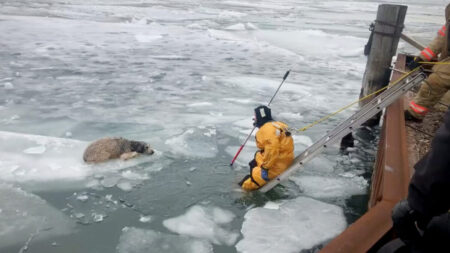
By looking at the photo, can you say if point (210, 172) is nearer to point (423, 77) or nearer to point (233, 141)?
point (233, 141)

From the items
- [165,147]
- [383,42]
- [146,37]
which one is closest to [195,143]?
[165,147]

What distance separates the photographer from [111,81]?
8258 mm

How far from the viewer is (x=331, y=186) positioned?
4387 mm

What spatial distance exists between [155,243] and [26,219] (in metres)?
1.33

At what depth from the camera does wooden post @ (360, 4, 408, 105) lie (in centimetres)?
551

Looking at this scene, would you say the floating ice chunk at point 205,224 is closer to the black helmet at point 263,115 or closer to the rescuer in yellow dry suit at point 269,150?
the rescuer in yellow dry suit at point 269,150

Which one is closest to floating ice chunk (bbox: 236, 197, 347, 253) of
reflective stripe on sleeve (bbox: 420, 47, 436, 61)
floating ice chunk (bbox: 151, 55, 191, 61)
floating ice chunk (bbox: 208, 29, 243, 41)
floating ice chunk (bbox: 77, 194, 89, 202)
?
floating ice chunk (bbox: 77, 194, 89, 202)

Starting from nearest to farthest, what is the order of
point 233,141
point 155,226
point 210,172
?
point 155,226 → point 210,172 → point 233,141

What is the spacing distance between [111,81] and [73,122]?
2461mm

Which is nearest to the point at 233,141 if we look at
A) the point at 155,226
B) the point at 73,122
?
the point at 155,226

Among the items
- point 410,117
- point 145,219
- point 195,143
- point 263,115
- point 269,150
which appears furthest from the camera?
point 195,143

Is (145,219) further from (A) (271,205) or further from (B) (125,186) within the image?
(A) (271,205)

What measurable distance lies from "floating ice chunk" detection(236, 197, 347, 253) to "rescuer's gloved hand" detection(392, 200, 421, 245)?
1.83 m

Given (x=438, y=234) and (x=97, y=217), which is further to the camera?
(x=97, y=217)
